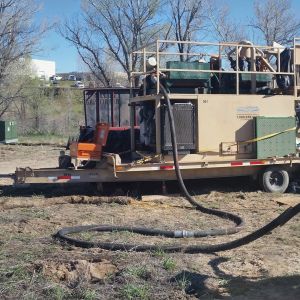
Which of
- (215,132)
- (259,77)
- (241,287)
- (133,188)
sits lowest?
(241,287)

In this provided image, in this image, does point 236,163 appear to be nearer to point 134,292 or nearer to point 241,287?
point 241,287

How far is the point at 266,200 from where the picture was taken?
37.3ft

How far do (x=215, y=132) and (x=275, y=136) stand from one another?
56.1 inches

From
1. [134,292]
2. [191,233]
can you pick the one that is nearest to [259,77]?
[191,233]

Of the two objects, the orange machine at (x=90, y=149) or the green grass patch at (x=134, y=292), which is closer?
the green grass patch at (x=134, y=292)

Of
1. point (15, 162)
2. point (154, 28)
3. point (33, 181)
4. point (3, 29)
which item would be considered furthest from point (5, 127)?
point (33, 181)

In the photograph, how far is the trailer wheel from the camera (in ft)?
40.2

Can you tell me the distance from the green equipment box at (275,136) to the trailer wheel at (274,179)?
0.40 meters

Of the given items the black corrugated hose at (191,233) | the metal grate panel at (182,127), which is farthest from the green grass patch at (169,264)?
the metal grate panel at (182,127)

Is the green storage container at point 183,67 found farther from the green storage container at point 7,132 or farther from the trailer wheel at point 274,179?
the green storage container at point 7,132

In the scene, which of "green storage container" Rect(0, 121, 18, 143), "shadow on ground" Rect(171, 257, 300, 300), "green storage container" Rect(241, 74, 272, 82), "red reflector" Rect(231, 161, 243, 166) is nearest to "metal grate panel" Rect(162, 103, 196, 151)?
"red reflector" Rect(231, 161, 243, 166)

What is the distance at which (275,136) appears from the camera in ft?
39.5

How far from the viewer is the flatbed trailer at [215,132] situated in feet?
37.0

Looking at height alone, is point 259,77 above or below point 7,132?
above
